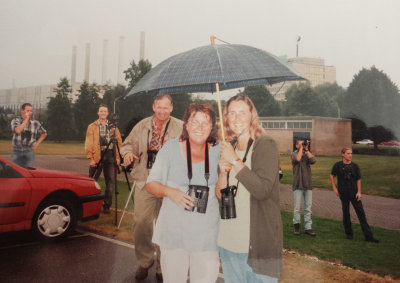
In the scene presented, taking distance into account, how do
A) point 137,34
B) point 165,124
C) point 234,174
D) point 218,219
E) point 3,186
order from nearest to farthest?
point 234,174, point 218,219, point 165,124, point 3,186, point 137,34

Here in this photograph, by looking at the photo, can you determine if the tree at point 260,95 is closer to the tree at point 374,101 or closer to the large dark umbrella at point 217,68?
the large dark umbrella at point 217,68

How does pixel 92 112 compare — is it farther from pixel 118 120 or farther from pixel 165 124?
pixel 165 124

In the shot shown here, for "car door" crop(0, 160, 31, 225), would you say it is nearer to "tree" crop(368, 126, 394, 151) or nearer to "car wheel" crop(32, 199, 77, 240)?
"car wheel" crop(32, 199, 77, 240)

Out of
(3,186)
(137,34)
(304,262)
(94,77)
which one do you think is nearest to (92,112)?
(94,77)

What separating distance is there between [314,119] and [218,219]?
7.89 meters

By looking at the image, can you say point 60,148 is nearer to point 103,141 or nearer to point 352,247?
point 103,141

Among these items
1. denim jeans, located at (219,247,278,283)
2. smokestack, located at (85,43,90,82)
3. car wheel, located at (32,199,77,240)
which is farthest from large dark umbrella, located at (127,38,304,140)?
smokestack, located at (85,43,90,82)

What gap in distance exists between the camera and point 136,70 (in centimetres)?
494

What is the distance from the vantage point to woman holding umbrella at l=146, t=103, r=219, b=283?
1.82 metres

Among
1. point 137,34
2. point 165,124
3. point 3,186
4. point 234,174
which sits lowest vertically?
point 3,186

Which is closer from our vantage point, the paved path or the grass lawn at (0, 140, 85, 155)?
the grass lawn at (0, 140, 85, 155)

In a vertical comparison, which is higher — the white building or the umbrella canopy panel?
the white building

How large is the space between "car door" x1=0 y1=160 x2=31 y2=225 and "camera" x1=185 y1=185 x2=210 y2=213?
9.63 ft

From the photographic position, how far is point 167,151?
188 centimetres
